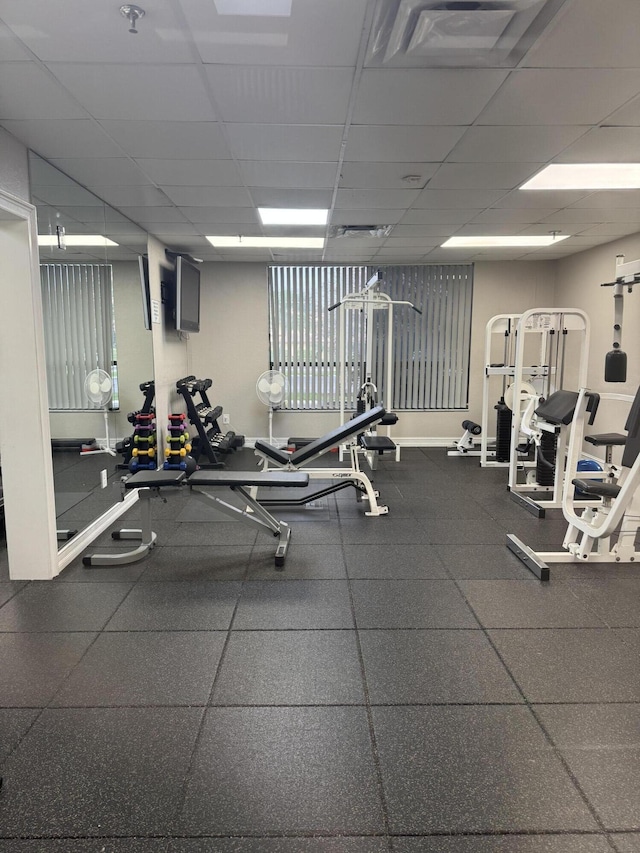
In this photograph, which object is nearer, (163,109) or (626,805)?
(626,805)

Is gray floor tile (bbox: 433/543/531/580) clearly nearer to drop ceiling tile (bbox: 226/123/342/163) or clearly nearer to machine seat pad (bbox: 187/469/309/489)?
machine seat pad (bbox: 187/469/309/489)

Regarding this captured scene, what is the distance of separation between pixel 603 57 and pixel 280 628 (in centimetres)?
267

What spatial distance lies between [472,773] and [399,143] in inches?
108

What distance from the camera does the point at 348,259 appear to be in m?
6.01

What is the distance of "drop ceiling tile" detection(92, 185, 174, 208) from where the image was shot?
3.39 metres

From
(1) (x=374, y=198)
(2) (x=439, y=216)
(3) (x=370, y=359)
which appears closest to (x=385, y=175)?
(1) (x=374, y=198)

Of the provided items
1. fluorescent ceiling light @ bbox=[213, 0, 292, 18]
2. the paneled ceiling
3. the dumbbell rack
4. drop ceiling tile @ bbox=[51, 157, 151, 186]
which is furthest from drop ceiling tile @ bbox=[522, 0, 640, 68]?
the dumbbell rack

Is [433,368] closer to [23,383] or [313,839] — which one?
[23,383]

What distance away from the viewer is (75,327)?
11.5ft

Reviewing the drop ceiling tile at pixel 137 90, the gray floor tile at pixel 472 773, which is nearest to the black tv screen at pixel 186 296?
the drop ceiling tile at pixel 137 90

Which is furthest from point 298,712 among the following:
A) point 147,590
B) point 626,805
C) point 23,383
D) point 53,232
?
point 53,232

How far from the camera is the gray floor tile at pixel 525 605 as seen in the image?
2.42 meters

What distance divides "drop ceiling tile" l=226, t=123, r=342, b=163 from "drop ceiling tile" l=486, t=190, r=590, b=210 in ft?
4.83

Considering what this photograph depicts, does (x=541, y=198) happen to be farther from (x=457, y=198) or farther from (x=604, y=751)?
(x=604, y=751)
